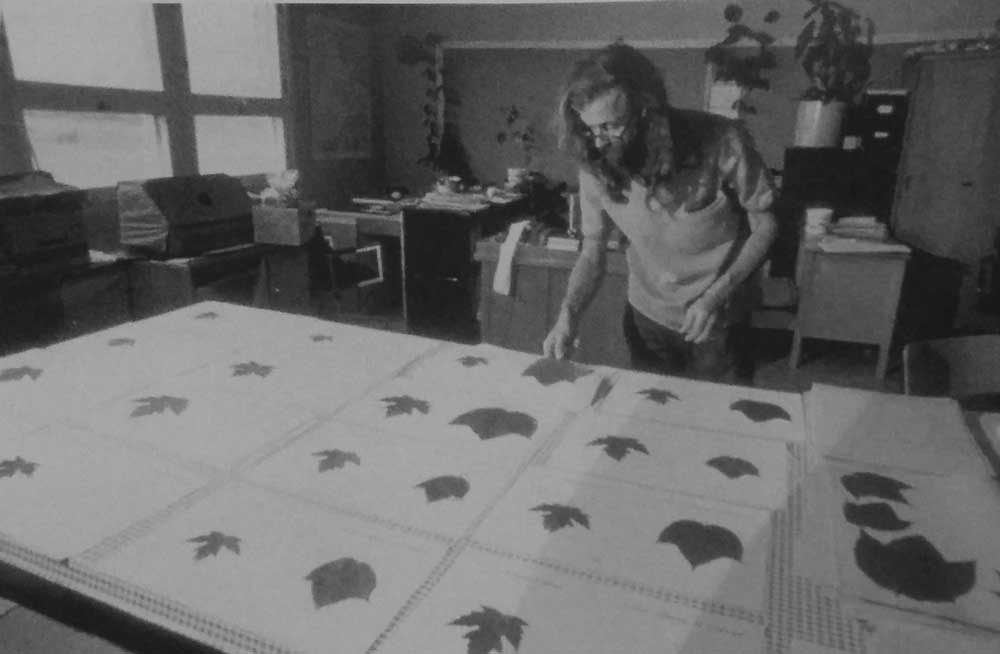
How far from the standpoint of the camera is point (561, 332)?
1675 mm

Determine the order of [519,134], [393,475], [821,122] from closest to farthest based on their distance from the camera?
[393,475]
[821,122]
[519,134]

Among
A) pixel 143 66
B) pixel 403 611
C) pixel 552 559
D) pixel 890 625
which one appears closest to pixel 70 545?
pixel 403 611

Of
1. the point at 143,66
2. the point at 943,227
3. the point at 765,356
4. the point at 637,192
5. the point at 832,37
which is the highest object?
the point at 832,37

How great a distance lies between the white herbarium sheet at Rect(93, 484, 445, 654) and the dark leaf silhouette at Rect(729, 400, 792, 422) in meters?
0.73

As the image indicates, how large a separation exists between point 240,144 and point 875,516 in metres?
4.76

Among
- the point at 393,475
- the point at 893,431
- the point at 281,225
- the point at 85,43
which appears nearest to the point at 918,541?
the point at 893,431

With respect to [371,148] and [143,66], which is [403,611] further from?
[371,148]

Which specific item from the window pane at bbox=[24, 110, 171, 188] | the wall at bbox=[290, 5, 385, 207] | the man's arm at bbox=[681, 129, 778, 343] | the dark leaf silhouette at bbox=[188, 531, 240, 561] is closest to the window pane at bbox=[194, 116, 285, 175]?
the wall at bbox=[290, 5, 385, 207]

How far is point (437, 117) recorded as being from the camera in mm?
6184

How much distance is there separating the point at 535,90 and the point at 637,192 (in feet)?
14.6

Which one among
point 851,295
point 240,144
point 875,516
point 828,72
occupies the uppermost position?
point 828,72

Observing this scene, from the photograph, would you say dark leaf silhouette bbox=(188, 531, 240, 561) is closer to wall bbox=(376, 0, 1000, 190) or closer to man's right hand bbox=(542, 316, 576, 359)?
man's right hand bbox=(542, 316, 576, 359)

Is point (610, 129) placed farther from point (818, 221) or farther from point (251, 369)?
point (818, 221)

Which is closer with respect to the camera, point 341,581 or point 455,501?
point 341,581
